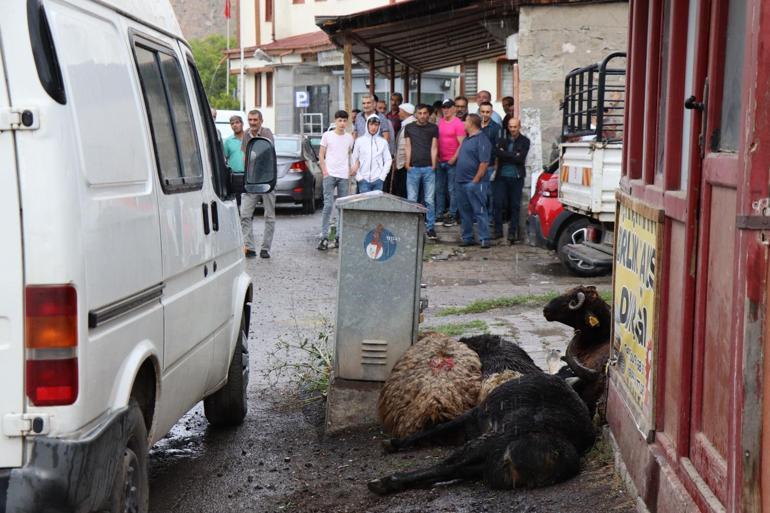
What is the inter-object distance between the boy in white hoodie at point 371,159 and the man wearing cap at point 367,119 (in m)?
0.27

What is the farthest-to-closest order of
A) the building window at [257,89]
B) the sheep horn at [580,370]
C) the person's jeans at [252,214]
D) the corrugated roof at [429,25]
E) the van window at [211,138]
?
the building window at [257,89] < the corrugated roof at [429,25] < the person's jeans at [252,214] < the sheep horn at [580,370] < the van window at [211,138]

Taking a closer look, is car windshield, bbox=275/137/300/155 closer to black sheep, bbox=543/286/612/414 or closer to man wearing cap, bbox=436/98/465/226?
man wearing cap, bbox=436/98/465/226

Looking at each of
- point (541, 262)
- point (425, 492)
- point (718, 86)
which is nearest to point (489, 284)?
point (541, 262)

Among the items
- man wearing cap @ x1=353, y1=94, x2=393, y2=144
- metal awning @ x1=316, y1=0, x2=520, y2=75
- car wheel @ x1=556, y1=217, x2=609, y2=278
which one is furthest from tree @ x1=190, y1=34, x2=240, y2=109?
car wheel @ x1=556, y1=217, x2=609, y2=278

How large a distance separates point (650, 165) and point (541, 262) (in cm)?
980

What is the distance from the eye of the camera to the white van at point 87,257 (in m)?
3.49

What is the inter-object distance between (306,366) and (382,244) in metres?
1.40

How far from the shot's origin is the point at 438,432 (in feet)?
20.2

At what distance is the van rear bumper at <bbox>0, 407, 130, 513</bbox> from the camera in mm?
3459

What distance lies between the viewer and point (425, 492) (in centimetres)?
540

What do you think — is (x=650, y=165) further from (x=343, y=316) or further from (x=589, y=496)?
(x=343, y=316)

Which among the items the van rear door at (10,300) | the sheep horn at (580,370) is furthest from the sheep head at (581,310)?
the van rear door at (10,300)

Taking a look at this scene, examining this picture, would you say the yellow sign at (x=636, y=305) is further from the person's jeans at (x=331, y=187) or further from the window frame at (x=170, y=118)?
the person's jeans at (x=331, y=187)

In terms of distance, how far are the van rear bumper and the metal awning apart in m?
13.2
